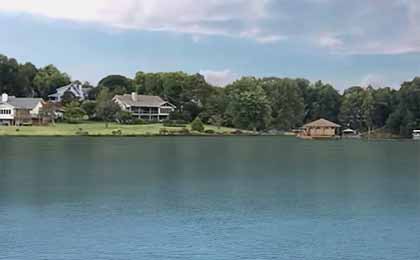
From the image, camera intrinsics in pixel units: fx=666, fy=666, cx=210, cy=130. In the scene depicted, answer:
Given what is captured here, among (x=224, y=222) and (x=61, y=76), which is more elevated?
(x=61, y=76)

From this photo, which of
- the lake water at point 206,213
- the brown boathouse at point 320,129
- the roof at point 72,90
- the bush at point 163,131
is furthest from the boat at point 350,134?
the lake water at point 206,213

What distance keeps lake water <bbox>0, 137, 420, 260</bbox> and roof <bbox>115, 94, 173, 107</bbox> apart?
277 ft

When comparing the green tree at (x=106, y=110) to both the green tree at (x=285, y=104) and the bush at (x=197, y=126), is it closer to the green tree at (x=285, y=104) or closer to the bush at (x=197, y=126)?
the bush at (x=197, y=126)

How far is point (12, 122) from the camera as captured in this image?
120 meters

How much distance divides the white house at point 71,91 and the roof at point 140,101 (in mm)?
12350

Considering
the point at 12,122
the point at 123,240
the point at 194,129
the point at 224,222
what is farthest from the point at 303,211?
the point at 12,122

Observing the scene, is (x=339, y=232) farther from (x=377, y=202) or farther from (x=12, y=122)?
(x=12, y=122)

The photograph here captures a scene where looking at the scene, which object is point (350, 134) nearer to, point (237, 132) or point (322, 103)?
point (322, 103)

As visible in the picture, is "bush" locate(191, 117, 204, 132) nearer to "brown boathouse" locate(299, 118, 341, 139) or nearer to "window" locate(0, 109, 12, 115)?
"brown boathouse" locate(299, 118, 341, 139)

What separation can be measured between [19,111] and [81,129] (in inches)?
614

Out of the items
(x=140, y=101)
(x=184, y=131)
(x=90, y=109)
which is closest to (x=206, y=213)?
(x=184, y=131)

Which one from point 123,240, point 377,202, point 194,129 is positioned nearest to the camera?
point 123,240

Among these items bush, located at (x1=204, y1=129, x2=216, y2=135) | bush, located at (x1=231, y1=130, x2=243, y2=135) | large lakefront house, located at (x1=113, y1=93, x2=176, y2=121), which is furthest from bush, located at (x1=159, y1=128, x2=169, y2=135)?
large lakefront house, located at (x1=113, y1=93, x2=176, y2=121)

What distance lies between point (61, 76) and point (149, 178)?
116 metres
